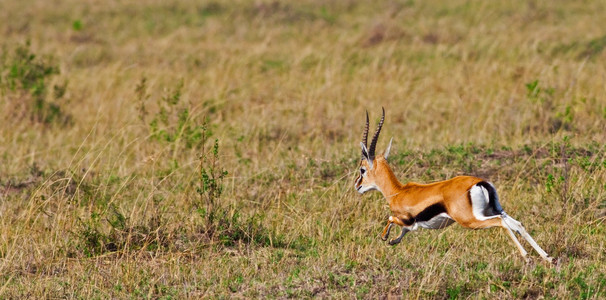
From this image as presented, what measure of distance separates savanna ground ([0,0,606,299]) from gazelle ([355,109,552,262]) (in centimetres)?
32

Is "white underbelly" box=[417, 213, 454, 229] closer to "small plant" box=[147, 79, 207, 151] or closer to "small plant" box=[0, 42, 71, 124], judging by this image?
"small plant" box=[147, 79, 207, 151]

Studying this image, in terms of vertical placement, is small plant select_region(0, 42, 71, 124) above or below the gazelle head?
below

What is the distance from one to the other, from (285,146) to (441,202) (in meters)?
4.39

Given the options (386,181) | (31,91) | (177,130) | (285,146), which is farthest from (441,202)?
(31,91)

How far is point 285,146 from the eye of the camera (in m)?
9.02

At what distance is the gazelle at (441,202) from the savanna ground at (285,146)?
12.7 inches

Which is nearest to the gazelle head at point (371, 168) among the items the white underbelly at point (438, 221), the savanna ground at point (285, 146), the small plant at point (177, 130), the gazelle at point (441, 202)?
the gazelle at point (441, 202)

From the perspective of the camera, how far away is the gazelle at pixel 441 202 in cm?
457

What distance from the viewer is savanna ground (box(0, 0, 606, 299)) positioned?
203 inches

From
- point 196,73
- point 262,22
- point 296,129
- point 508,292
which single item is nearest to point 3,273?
point 508,292

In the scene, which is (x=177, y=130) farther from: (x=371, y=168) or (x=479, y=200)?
(x=479, y=200)

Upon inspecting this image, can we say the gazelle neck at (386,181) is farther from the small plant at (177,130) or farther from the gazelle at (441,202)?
the small plant at (177,130)

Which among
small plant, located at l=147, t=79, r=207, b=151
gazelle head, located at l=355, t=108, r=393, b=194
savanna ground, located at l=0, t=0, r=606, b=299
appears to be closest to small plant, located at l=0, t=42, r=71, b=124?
savanna ground, located at l=0, t=0, r=606, b=299

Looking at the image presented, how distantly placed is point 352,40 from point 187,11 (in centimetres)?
562
